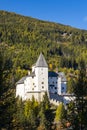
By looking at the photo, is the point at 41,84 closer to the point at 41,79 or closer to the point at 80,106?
the point at 41,79

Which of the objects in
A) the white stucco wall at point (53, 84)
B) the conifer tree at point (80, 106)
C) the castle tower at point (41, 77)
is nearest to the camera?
the conifer tree at point (80, 106)

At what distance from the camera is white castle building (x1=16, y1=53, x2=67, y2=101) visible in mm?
109238

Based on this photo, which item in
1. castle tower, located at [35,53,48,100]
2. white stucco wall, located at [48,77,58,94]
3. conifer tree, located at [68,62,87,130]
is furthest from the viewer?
white stucco wall, located at [48,77,58,94]

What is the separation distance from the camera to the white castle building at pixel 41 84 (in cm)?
10924

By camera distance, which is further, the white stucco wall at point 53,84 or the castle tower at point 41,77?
the white stucco wall at point 53,84

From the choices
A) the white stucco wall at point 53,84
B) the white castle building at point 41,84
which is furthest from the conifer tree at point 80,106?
the white stucco wall at point 53,84

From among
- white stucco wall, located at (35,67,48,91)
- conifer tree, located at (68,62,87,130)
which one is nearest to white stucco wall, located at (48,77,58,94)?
white stucco wall, located at (35,67,48,91)

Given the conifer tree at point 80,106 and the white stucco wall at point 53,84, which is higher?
the conifer tree at point 80,106

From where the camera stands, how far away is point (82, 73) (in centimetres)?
3247

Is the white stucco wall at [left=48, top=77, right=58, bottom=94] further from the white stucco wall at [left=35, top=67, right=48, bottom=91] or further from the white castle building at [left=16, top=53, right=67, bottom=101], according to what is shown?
the white stucco wall at [left=35, top=67, right=48, bottom=91]

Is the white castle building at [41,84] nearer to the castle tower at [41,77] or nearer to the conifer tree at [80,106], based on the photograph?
the castle tower at [41,77]

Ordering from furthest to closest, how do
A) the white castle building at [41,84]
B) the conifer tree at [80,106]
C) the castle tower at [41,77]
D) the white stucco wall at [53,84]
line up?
the white stucco wall at [53,84] < the castle tower at [41,77] < the white castle building at [41,84] < the conifer tree at [80,106]

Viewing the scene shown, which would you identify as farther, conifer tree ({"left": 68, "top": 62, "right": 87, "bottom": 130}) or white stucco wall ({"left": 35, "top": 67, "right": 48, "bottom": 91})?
white stucco wall ({"left": 35, "top": 67, "right": 48, "bottom": 91})

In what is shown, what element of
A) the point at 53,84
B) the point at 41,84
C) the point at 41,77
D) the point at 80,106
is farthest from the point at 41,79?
the point at 80,106
